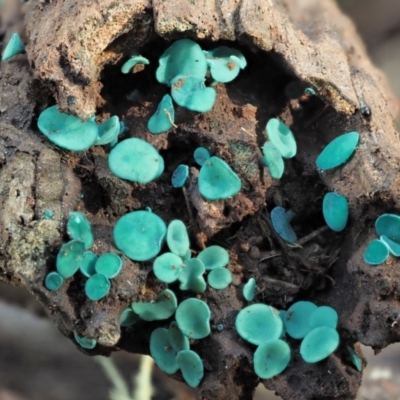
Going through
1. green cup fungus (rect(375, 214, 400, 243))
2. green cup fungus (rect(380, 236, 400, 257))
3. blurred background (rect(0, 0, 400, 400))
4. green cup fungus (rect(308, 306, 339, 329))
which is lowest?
blurred background (rect(0, 0, 400, 400))

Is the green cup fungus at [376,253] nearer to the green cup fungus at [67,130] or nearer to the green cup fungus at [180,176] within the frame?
the green cup fungus at [180,176]

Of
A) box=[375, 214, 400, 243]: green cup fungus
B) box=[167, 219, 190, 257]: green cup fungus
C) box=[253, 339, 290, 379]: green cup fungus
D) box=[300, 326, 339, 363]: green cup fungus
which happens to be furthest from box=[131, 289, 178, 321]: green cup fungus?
box=[375, 214, 400, 243]: green cup fungus

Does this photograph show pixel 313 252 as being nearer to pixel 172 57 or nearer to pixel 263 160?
pixel 263 160

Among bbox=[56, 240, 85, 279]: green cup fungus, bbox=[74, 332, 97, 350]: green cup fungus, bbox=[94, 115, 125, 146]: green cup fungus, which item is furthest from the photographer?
bbox=[74, 332, 97, 350]: green cup fungus

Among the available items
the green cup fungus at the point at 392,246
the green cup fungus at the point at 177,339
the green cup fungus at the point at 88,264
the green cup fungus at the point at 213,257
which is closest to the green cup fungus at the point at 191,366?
the green cup fungus at the point at 177,339

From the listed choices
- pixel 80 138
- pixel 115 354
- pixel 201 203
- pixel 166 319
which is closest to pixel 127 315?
pixel 166 319

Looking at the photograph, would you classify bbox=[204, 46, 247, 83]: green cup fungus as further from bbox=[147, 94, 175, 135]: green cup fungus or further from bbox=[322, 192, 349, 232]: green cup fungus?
bbox=[322, 192, 349, 232]: green cup fungus
